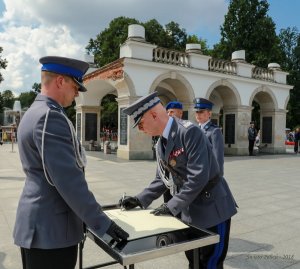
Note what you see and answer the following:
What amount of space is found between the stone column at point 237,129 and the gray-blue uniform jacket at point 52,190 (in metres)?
18.6

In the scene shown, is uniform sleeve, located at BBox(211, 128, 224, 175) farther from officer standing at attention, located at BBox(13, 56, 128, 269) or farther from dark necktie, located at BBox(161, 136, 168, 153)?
officer standing at attention, located at BBox(13, 56, 128, 269)

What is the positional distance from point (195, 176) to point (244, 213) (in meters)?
4.34

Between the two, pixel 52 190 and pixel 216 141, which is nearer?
pixel 52 190

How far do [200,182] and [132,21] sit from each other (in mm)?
35644

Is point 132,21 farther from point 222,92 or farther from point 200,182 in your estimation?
point 200,182

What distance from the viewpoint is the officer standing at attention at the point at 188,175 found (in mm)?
2539

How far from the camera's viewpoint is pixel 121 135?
16.6 metres

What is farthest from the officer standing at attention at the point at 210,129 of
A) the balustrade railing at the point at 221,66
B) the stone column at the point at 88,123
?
the stone column at the point at 88,123

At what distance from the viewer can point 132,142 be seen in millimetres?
15875


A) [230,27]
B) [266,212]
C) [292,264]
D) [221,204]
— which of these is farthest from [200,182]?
[230,27]

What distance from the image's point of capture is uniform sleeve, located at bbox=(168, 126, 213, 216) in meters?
2.51

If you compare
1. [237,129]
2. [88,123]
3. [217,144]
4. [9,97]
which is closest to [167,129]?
[217,144]

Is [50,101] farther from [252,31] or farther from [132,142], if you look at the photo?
[252,31]

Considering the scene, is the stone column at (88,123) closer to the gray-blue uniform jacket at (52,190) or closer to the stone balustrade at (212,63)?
the stone balustrade at (212,63)
